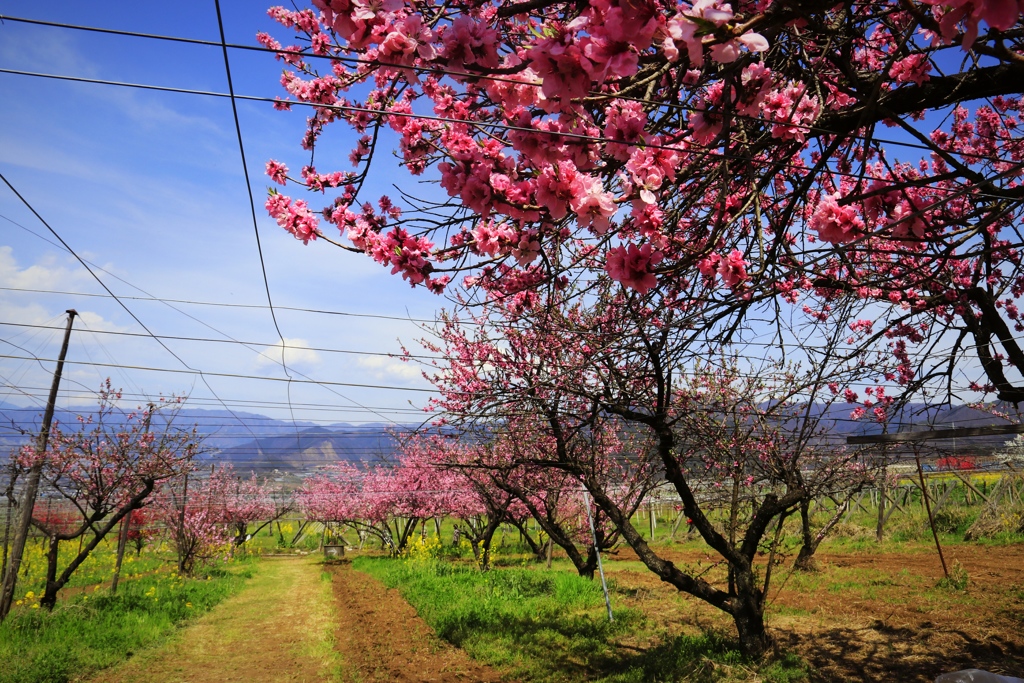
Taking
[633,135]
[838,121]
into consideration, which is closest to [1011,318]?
[838,121]

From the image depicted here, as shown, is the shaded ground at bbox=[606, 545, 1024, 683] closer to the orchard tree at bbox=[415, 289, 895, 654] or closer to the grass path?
the orchard tree at bbox=[415, 289, 895, 654]

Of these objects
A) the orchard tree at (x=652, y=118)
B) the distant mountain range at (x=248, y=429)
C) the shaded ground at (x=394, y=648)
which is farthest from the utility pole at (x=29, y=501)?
the orchard tree at (x=652, y=118)

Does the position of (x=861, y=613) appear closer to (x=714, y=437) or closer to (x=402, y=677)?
(x=714, y=437)

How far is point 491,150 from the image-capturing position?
2342mm

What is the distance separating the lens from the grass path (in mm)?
6523

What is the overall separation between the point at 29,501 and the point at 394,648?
17.6ft

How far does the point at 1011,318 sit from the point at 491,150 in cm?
730

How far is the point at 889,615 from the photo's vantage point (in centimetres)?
721

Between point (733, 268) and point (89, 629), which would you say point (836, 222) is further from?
point (89, 629)

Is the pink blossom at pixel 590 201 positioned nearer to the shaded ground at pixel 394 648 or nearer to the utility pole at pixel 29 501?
the shaded ground at pixel 394 648

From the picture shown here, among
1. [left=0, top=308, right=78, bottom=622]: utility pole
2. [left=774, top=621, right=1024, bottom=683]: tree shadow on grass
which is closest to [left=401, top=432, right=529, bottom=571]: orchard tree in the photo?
[left=0, top=308, right=78, bottom=622]: utility pole

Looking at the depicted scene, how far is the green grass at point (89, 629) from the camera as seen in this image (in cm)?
606

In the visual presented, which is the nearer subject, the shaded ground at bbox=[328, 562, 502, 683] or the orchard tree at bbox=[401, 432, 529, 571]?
the shaded ground at bbox=[328, 562, 502, 683]

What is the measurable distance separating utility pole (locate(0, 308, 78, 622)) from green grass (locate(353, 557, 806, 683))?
18.0ft
